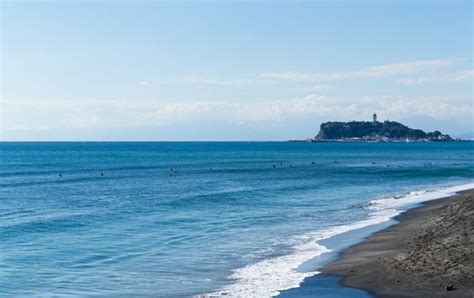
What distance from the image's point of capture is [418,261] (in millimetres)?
25250

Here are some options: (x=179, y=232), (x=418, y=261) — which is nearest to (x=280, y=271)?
(x=418, y=261)

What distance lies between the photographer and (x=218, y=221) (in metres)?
42.7

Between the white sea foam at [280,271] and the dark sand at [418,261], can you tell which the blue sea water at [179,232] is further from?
the dark sand at [418,261]

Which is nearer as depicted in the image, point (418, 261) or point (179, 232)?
point (418, 261)

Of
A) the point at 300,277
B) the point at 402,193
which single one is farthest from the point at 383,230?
the point at 402,193

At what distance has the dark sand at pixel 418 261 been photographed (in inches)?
866

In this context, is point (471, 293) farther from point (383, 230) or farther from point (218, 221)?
point (218, 221)

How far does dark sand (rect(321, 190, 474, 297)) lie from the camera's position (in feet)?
72.2

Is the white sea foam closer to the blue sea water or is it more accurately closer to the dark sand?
the blue sea water

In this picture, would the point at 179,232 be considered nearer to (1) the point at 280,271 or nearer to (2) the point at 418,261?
(1) the point at 280,271

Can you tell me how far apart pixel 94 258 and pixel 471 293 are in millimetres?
16102

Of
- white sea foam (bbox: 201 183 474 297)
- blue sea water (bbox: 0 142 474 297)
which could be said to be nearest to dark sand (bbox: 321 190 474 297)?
white sea foam (bbox: 201 183 474 297)

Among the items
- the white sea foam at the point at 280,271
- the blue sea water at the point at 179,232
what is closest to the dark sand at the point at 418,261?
the white sea foam at the point at 280,271

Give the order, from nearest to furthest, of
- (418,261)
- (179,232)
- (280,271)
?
(418,261) → (280,271) → (179,232)
